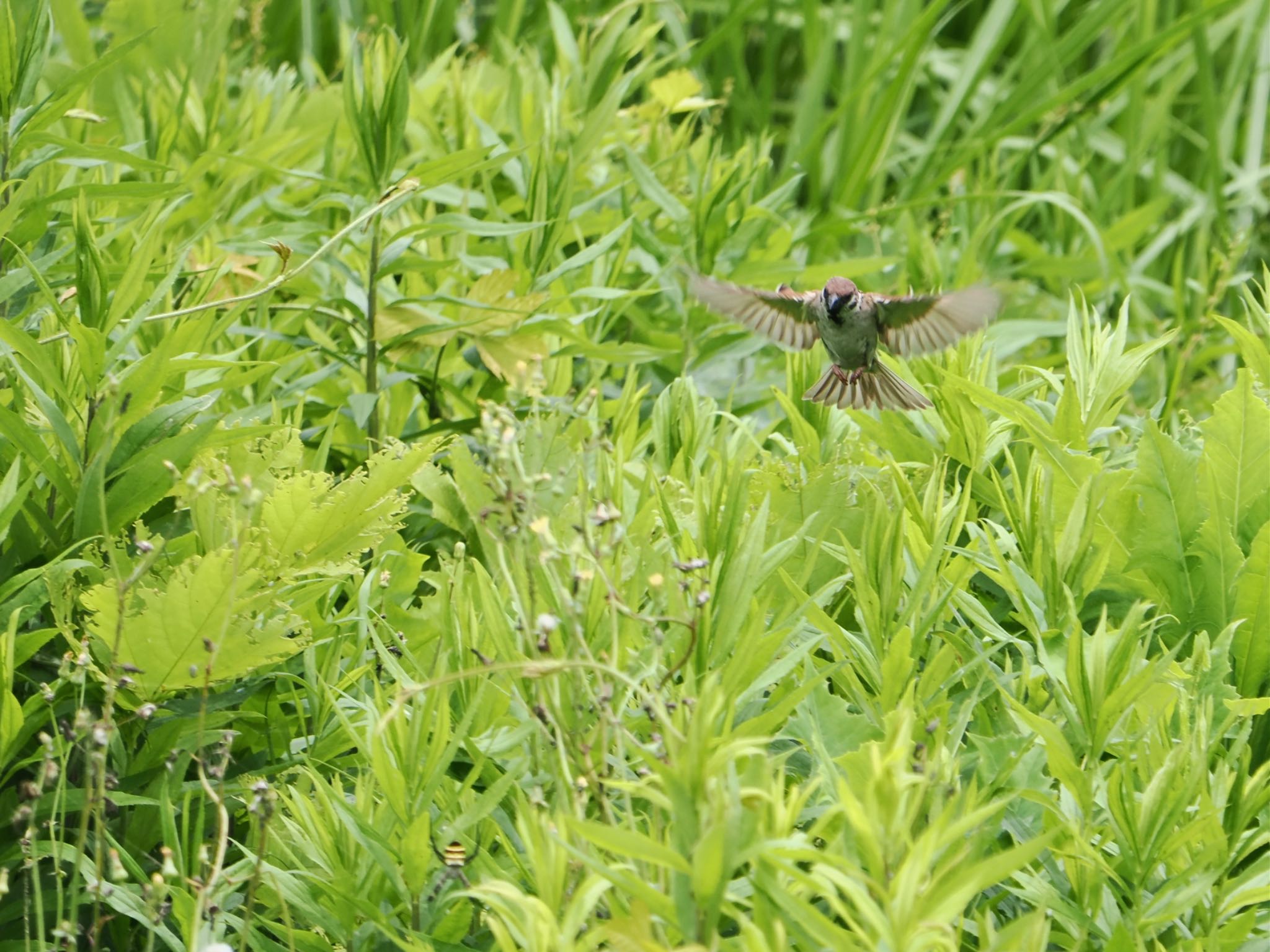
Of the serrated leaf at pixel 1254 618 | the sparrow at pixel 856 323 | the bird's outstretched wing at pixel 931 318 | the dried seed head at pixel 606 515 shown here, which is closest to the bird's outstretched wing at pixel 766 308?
the sparrow at pixel 856 323

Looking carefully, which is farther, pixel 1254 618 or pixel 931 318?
pixel 931 318

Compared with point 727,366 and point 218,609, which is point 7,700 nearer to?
point 218,609

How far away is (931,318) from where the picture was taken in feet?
8.38

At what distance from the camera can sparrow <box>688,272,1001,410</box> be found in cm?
230

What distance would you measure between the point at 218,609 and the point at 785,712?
618mm

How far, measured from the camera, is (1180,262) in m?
4.06

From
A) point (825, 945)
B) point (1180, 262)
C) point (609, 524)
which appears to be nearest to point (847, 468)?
point (609, 524)

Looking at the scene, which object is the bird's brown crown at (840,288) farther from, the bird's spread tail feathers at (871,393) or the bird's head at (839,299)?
the bird's spread tail feathers at (871,393)

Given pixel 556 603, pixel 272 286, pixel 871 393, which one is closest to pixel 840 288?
pixel 871 393

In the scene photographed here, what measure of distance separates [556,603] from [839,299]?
128 centimetres

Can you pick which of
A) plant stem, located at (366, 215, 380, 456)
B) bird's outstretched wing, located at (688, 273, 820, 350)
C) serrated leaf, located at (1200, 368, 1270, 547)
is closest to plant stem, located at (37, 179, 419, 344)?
plant stem, located at (366, 215, 380, 456)

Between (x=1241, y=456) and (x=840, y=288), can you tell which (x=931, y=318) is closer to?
(x=840, y=288)

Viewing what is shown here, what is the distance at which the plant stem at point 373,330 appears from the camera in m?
2.47

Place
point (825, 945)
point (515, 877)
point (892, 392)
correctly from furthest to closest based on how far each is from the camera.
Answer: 1. point (892, 392)
2. point (515, 877)
3. point (825, 945)
